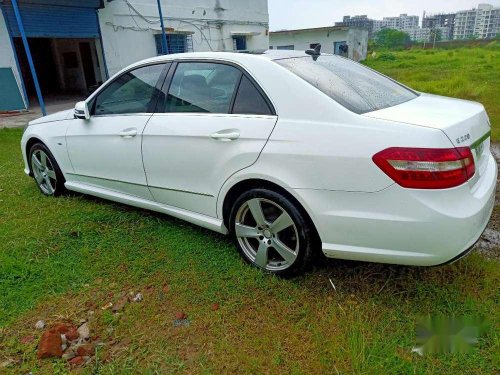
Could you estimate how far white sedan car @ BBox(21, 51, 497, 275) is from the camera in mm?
1966

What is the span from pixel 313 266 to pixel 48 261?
6.71ft

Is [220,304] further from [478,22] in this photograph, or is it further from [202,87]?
[478,22]

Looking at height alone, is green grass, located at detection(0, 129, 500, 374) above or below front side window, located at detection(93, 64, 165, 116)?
below

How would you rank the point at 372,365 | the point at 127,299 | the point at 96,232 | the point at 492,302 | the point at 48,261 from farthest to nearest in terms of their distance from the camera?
the point at 96,232 < the point at 48,261 < the point at 127,299 < the point at 492,302 < the point at 372,365

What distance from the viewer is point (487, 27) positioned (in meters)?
86.8

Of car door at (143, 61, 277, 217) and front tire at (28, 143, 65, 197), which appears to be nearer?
car door at (143, 61, 277, 217)

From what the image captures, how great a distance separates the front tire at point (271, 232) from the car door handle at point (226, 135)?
378mm

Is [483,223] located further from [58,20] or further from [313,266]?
[58,20]

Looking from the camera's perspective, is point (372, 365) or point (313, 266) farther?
point (313, 266)

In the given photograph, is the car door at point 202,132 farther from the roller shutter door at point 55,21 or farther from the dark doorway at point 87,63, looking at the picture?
the dark doorway at point 87,63

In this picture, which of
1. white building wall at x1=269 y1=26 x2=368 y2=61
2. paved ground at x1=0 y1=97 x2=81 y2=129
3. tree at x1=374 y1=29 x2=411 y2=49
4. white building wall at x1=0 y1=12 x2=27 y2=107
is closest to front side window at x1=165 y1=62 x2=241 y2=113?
paved ground at x1=0 y1=97 x2=81 y2=129

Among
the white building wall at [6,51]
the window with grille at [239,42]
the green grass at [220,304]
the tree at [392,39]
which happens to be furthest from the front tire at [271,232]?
the tree at [392,39]

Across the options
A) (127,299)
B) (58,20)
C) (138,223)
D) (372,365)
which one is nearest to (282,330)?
(372,365)

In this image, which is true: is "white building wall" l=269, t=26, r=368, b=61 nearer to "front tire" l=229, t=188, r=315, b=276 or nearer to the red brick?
"front tire" l=229, t=188, r=315, b=276
